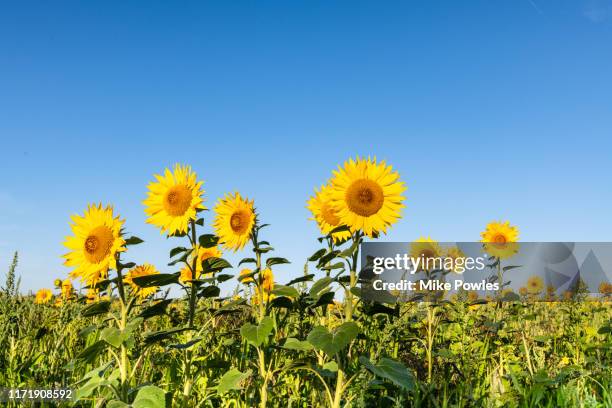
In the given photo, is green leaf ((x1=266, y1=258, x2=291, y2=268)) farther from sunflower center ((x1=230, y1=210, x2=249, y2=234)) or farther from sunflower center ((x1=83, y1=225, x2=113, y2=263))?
sunflower center ((x1=83, y1=225, x2=113, y2=263))

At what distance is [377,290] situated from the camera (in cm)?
348

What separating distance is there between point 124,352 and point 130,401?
11.9 inches

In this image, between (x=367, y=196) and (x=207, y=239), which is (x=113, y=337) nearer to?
(x=207, y=239)

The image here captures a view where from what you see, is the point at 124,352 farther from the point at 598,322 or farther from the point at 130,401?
the point at 598,322

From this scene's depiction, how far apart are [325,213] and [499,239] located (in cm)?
474

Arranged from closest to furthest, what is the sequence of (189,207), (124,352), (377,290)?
(124,352)
(377,290)
(189,207)

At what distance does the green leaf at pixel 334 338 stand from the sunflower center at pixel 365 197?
978mm

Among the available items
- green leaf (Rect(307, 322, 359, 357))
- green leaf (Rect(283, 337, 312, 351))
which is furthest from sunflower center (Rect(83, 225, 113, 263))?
green leaf (Rect(307, 322, 359, 357))

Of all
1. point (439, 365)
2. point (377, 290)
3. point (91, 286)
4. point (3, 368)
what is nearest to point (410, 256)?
point (439, 365)

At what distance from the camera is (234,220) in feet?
14.7

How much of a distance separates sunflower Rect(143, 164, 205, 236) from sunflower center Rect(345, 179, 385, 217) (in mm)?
1088

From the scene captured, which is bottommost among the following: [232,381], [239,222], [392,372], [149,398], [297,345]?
[149,398]

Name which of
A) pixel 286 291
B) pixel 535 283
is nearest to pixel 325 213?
pixel 286 291

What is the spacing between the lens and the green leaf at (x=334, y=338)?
9.73 feet
